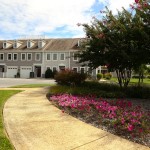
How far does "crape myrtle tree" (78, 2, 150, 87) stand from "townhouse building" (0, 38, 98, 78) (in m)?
34.6

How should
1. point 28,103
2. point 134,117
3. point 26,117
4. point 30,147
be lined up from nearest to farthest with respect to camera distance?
1. point 30,147
2. point 134,117
3. point 26,117
4. point 28,103

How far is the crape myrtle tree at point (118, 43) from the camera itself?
532 inches

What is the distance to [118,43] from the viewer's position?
47.0 feet

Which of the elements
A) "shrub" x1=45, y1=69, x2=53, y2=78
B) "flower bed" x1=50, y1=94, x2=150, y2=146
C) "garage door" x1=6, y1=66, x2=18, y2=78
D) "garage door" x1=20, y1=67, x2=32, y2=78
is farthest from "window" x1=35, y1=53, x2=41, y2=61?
"flower bed" x1=50, y1=94, x2=150, y2=146

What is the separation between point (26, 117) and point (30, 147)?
2.82 meters

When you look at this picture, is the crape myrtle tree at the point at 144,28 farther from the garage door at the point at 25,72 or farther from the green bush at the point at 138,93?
the garage door at the point at 25,72

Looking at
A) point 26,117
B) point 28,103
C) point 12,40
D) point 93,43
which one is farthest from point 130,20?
point 12,40

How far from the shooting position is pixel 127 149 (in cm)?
600

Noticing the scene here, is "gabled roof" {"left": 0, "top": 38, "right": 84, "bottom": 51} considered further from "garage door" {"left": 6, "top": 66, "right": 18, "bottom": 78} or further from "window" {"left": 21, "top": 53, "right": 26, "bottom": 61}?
"garage door" {"left": 6, "top": 66, "right": 18, "bottom": 78}

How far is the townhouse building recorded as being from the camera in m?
52.4

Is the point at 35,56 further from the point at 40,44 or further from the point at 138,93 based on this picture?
the point at 138,93

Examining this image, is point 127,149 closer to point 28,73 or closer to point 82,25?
point 82,25

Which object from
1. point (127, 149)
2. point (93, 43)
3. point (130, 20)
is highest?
point (130, 20)

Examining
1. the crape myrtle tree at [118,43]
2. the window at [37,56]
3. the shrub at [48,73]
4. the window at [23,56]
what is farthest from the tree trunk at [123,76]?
the window at [23,56]
